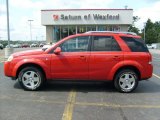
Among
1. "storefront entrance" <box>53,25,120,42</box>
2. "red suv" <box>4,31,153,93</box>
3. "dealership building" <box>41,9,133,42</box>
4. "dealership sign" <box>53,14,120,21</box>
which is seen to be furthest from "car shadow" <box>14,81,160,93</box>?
"dealership sign" <box>53,14,120,21</box>

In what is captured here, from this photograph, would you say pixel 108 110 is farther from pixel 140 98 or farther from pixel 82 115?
pixel 140 98

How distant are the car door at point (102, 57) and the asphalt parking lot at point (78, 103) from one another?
55 cm

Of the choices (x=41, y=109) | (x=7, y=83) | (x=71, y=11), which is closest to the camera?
(x=41, y=109)

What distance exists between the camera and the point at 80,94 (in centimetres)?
905

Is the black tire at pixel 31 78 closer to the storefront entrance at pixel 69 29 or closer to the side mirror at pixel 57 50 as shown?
the side mirror at pixel 57 50

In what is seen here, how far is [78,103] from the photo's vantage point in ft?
25.7

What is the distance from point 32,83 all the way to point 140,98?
308 centimetres

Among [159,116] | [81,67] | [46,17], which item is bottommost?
[159,116]

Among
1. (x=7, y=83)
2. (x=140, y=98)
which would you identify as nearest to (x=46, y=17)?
(x=7, y=83)

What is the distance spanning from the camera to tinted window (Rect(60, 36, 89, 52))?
9.40 m

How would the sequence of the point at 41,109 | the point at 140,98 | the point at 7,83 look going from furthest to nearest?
the point at 7,83
the point at 140,98
the point at 41,109

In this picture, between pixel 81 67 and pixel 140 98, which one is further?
pixel 81 67

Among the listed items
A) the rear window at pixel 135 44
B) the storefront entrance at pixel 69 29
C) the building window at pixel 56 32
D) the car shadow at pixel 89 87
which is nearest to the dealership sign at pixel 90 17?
the storefront entrance at pixel 69 29

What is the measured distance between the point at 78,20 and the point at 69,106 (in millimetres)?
32840
